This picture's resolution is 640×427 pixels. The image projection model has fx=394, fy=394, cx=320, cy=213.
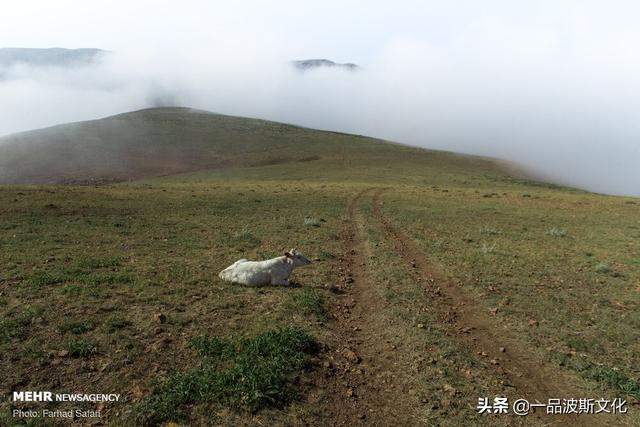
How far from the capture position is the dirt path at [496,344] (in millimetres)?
8031

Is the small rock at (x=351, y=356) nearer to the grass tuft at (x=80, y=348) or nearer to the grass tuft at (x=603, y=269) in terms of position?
the grass tuft at (x=80, y=348)

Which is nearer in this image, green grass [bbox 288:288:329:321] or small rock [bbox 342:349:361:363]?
small rock [bbox 342:349:361:363]

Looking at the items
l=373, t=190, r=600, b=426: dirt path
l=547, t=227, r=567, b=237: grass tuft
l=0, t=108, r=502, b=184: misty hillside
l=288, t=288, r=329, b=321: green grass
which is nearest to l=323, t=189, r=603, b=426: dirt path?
l=373, t=190, r=600, b=426: dirt path

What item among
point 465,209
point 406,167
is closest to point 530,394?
point 465,209

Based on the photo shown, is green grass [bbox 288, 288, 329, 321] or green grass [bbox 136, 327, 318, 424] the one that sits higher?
green grass [bbox 288, 288, 329, 321]

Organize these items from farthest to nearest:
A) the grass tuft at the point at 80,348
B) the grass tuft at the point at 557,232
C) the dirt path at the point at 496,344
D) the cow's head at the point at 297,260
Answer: the grass tuft at the point at 557,232 → the cow's head at the point at 297,260 → the grass tuft at the point at 80,348 → the dirt path at the point at 496,344

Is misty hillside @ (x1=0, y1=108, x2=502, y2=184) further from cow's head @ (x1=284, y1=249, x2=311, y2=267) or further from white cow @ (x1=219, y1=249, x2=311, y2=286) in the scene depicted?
white cow @ (x1=219, y1=249, x2=311, y2=286)

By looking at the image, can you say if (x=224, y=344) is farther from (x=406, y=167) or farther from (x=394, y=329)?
(x=406, y=167)

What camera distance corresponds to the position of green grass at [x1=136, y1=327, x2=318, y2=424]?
23.0 feet

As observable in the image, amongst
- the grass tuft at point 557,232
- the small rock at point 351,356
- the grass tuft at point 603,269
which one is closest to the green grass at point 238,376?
the small rock at point 351,356

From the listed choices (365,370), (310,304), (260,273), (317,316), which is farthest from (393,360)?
(260,273)

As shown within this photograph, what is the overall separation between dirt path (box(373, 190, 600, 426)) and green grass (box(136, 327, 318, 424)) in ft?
13.6

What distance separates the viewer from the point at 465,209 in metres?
32.5

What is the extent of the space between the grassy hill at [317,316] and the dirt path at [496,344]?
5 cm
